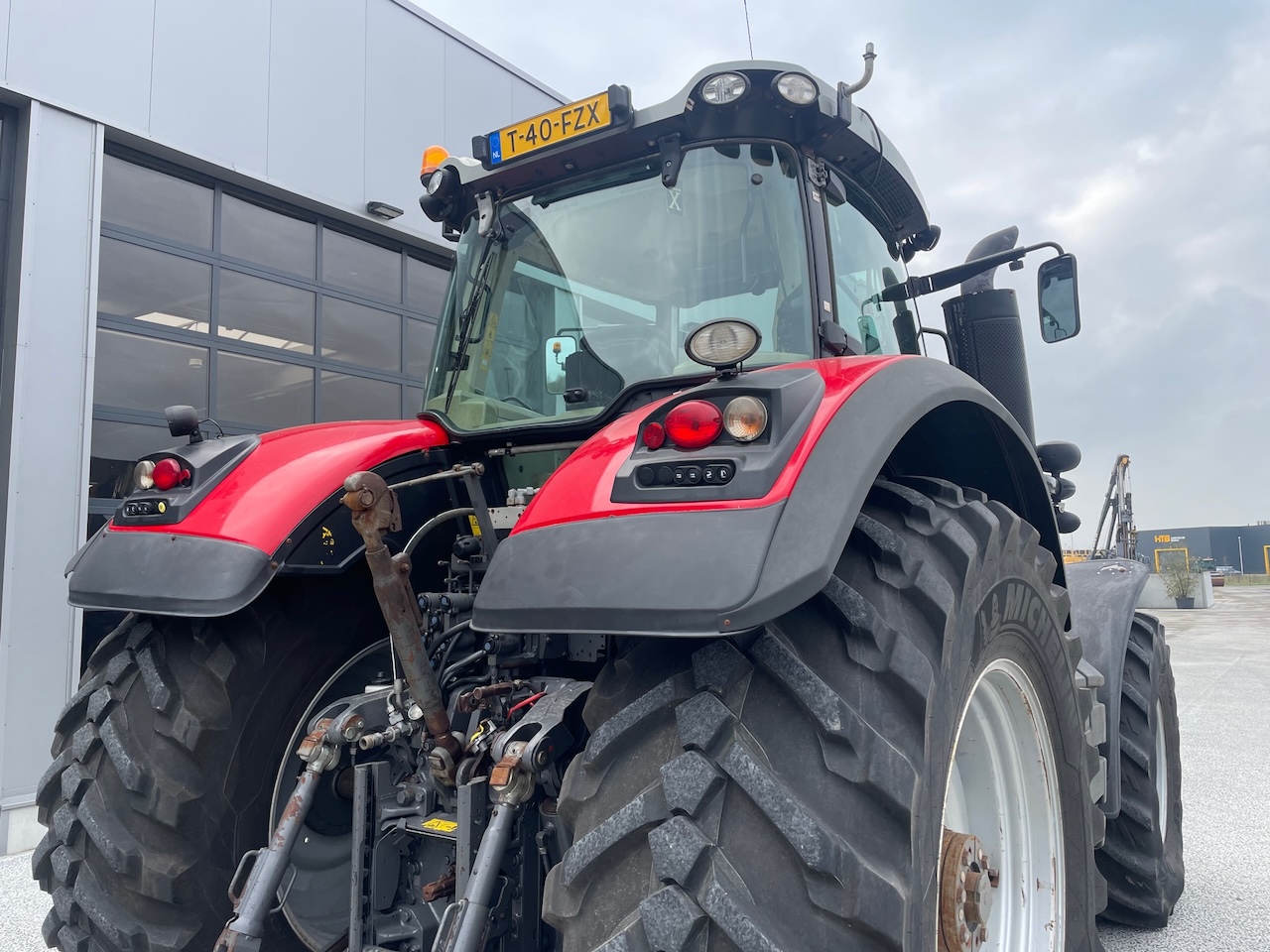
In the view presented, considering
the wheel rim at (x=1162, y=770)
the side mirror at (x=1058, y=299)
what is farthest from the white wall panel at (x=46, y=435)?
the wheel rim at (x=1162, y=770)

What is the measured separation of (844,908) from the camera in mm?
1153

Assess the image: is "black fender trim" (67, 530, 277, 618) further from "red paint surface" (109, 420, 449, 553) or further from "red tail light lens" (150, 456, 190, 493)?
"red tail light lens" (150, 456, 190, 493)

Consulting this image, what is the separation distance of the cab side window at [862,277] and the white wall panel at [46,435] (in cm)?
465

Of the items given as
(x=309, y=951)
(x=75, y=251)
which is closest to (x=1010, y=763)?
(x=309, y=951)

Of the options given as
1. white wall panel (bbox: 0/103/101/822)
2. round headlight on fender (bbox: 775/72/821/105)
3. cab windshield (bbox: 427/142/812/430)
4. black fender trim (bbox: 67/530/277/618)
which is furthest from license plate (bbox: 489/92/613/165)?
white wall panel (bbox: 0/103/101/822)

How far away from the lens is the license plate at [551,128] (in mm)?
2334

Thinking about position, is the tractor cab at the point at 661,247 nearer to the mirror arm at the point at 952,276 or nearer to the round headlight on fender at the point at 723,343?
the mirror arm at the point at 952,276

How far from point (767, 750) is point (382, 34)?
7682 mm

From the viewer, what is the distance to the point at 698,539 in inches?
49.6

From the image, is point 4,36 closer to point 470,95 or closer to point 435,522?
point 470,95

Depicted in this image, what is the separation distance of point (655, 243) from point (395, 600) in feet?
3.71

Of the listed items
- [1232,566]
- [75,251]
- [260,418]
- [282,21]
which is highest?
[282,21]

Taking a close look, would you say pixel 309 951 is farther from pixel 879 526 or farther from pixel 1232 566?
pixel 1232 566

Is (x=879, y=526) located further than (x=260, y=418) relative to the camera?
No
